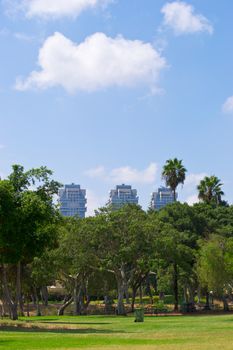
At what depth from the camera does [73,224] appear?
63094 millimetres

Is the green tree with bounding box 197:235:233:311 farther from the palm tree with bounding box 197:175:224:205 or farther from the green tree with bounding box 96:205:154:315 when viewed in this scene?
the palm tree with bounding box 197:175:224:205

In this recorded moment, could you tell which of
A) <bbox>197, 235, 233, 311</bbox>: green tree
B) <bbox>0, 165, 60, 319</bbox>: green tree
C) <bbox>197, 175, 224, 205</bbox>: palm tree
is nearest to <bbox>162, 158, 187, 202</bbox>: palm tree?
<bbox>197, 175, 224, 205</bbox>: palm tree

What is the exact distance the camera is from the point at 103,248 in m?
61.6

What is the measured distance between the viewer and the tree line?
3950cm

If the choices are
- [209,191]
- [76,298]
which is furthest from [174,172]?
[76,298]

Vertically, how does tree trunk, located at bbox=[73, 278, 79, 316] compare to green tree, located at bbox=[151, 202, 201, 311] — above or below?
below

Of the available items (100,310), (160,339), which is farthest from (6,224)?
(100,310)

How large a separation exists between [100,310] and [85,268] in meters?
11.4

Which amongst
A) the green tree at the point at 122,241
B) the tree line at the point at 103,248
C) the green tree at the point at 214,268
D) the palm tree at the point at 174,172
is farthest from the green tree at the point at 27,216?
the palm tree at the point at 174,172

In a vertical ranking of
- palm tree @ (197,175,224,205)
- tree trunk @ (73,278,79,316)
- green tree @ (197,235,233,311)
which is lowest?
tree trunk @ (73,278,79,316)

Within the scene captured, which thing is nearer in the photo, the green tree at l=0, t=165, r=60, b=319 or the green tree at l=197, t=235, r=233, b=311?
the green tree at l=0, t=165, r=60, b=319

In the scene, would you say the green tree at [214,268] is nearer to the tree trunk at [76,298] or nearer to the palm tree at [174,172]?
the tree trunk at [76,298]

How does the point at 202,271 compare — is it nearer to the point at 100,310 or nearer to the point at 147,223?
the point at 147,223

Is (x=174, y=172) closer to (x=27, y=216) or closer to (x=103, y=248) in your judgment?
(x=103, y=248)
